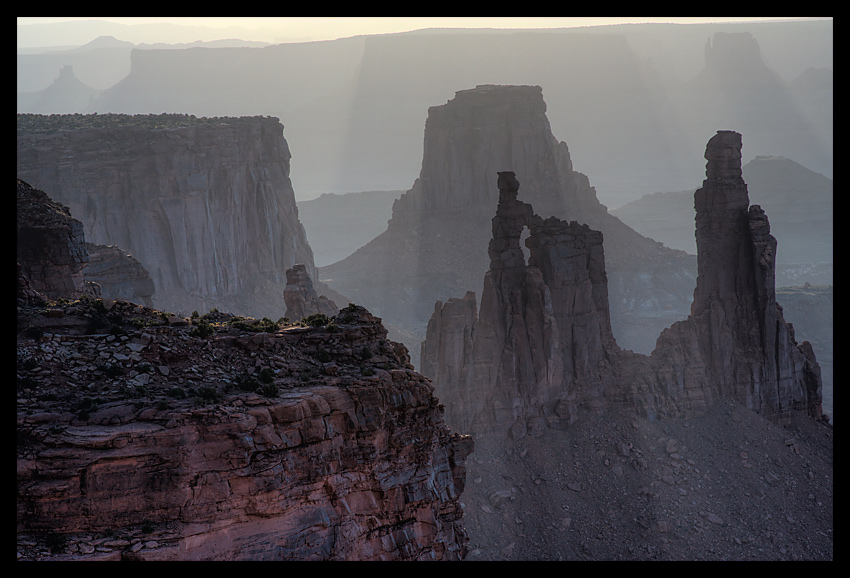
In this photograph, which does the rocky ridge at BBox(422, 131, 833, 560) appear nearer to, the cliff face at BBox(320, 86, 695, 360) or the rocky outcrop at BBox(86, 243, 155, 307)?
the rocky outcrop at BBox(86, 243, 155, 307)

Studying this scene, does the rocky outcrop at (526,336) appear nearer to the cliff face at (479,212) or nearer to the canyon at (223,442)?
the canyon at (223,442)

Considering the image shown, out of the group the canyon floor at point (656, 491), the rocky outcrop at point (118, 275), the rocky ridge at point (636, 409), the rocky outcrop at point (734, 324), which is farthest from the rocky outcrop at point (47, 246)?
the rocky outcrop at point (734, 324)

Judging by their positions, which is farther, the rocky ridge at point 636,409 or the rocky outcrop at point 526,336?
the rocky outcrop at point 526,336

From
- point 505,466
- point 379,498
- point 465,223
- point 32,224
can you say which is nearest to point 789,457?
Result: point 505,466

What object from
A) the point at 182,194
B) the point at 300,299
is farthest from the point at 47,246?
the point at 182,194

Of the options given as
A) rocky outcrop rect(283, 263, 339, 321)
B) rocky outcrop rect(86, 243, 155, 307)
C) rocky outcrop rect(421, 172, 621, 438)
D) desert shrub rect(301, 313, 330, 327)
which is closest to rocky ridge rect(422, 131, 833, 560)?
rocky outcrop rect(421, 172, 621, 438)
